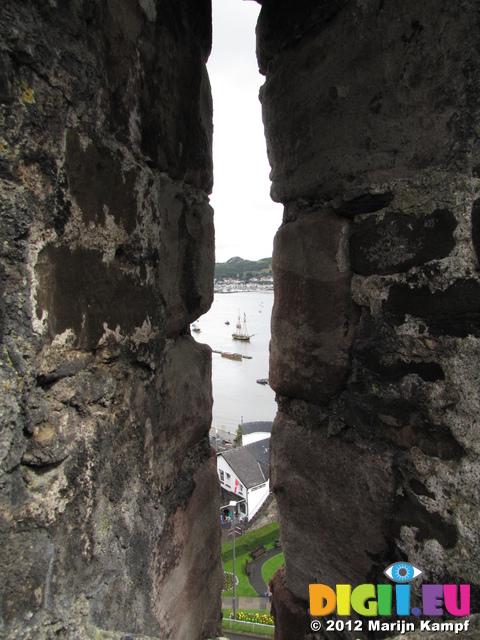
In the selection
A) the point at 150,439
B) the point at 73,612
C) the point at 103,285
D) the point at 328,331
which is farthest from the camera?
the point at 328,331

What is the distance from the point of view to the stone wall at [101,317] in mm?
597

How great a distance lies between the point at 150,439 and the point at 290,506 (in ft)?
1.85

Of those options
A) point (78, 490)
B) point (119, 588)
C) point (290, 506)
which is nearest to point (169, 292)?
point (78, 490)

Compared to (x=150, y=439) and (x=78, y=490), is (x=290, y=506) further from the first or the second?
(x=78, y=490)

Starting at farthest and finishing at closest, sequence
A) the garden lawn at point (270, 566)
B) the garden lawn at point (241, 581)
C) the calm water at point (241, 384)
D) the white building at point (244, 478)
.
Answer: the calm water at point (241, 384)
the white building at point (244, 478)
the garden lawn at point (270, 566)
the garden lawn at point (241, 581)

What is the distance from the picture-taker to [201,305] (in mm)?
1201

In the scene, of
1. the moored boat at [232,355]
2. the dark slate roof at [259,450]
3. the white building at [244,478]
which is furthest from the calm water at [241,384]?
the white building at [244,478]

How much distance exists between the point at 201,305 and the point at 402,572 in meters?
0.81

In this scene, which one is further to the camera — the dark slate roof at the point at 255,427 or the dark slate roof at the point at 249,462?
the dark slate roof at the point at 255,427

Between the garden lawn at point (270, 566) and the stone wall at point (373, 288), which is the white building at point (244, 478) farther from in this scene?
the stone wall at point (373, 288)

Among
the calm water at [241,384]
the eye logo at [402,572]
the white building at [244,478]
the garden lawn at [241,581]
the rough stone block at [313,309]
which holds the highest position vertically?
the rough stone block at [313,309]

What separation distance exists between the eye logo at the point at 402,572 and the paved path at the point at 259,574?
1480 centimetres

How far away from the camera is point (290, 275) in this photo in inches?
47.6

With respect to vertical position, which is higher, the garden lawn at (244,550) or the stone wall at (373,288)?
the stone wall at (373,288)
